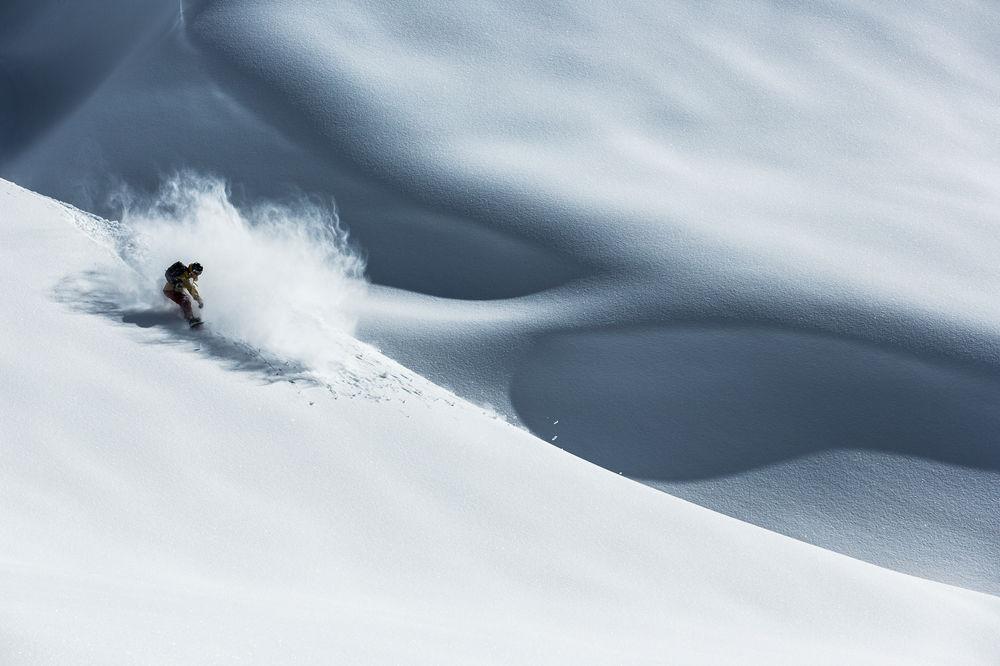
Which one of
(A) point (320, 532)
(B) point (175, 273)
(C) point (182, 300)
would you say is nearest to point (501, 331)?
(C) point (182, 300)

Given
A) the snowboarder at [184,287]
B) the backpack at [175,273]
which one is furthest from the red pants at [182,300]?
the backpack at [175,273]

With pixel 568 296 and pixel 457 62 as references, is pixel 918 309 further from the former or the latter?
pixel 457 62

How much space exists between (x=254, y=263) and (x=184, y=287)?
1528mm

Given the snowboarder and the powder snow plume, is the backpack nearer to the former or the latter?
the snowboarder

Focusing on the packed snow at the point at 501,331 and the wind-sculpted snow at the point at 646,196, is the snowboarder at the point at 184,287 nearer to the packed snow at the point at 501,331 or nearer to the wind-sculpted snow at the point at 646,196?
the packed snow at the point at 501,331

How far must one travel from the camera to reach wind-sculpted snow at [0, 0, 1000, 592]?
12.3 meters

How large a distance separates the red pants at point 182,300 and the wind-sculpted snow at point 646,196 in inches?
21.3

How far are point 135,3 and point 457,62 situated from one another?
5532 millimetres

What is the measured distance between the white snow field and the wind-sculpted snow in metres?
1.19

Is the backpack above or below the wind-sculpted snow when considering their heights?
below

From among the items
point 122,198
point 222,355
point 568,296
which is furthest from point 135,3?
point 222,355

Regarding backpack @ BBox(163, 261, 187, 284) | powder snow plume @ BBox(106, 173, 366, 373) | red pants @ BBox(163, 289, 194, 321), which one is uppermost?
powder snow plume @ BBox(106, 173, 366, 373)

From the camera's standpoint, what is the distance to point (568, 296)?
45.3 feet

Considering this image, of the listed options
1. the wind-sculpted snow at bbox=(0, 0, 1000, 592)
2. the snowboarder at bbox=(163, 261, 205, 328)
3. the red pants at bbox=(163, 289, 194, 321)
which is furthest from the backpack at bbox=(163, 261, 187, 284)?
the wind-sculpted snow at bbox=(0, 0, 1000, 592)
